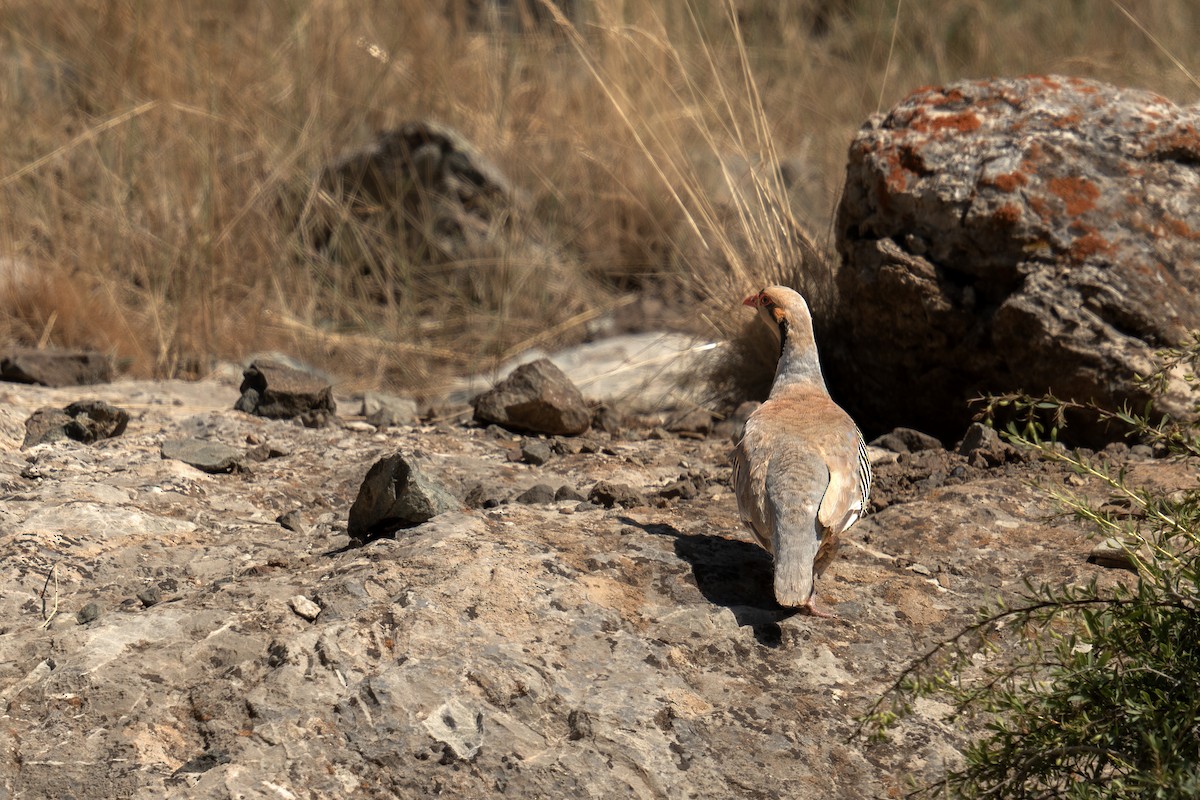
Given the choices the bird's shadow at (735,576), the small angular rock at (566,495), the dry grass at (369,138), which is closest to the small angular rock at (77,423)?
the dry grass at (369,138)

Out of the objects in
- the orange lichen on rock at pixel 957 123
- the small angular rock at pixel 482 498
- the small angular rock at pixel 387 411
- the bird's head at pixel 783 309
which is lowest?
the small angular rock at pixel 387 411

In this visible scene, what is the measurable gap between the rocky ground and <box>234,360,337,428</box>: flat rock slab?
21.3 inches

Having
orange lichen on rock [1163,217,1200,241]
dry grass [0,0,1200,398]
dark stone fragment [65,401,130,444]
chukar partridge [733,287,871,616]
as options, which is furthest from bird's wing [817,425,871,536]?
dark stone fragment [65,401,130,444]

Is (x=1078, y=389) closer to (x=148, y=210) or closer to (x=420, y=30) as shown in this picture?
(x=148, y=210)

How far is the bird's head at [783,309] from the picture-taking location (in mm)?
4168

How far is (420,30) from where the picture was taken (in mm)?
8797

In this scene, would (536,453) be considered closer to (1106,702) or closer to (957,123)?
(957,123)

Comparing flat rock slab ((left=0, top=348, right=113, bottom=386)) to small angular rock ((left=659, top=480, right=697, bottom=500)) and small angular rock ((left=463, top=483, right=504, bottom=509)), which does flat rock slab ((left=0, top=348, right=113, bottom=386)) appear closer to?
small angular rock ((left=463, top=483, right=504, bottom=509))

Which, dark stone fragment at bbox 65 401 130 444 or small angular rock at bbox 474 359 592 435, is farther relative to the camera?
small angular rock at bbox 474 359 592 435

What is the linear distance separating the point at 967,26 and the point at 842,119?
2.28m

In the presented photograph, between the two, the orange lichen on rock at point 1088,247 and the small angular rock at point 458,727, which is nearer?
the small angular rock at point 458,727

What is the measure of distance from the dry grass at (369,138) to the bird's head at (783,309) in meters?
1.17

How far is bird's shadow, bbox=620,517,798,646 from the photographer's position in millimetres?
3396

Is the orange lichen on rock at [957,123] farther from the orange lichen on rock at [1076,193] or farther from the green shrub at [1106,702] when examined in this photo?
the green shrub at [1106,702]
